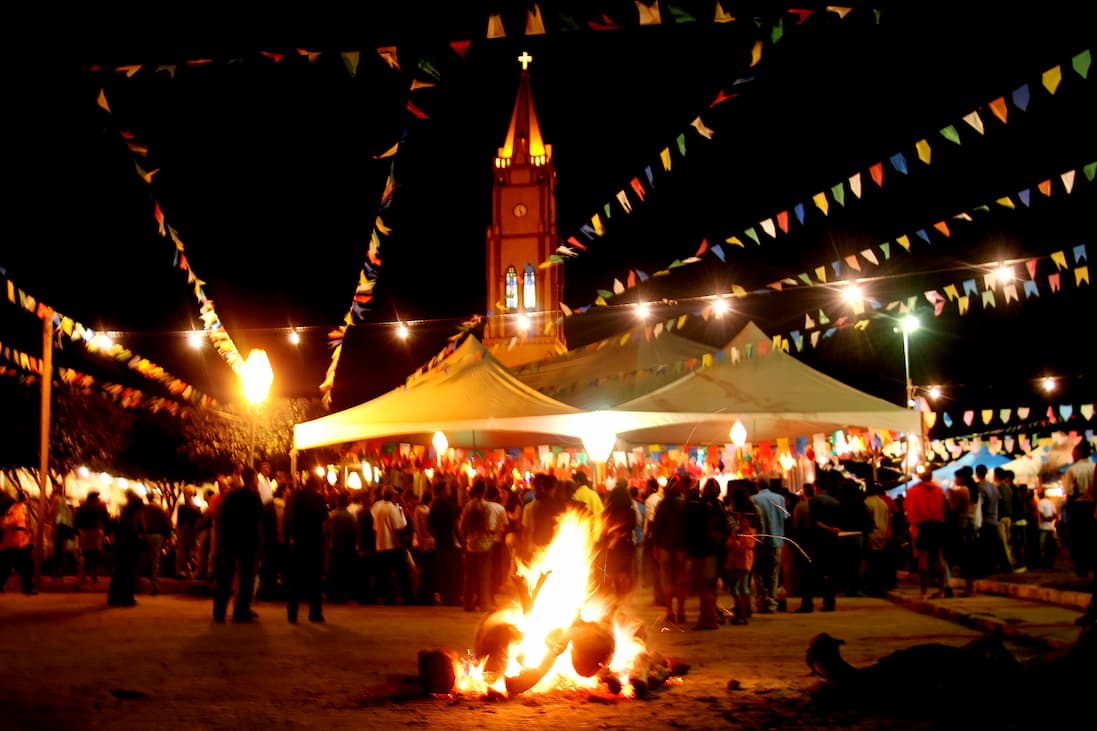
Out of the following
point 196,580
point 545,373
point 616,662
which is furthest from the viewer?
point 545,373

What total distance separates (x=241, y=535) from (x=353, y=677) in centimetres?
410

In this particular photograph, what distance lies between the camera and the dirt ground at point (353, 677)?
653 cm

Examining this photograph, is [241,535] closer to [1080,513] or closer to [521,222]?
[1080,513]

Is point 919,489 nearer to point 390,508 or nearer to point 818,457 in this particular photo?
point 818,457

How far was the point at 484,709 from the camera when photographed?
7008mm

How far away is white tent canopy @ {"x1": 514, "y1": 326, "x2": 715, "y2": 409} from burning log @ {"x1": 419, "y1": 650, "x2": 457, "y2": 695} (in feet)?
31.1

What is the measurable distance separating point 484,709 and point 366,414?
961 centimetres

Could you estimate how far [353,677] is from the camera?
322 inches

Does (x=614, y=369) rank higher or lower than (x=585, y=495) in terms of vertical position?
higher

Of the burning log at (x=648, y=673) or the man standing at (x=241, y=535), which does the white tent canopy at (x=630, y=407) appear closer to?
the man standing at (x=241, y=535)

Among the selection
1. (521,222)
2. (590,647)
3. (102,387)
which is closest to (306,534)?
(590,647)

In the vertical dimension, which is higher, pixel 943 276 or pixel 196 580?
pixel 943 276

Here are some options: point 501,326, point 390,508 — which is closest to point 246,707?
point 390,508

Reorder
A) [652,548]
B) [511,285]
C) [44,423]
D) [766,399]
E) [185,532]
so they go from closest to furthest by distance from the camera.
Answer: [652,548]
[766,399]
[44,423]
[185,532]
[511,285]
